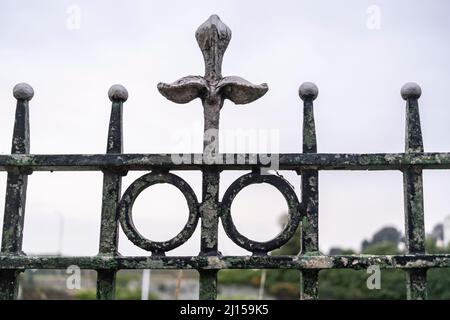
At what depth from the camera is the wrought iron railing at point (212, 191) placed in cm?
311

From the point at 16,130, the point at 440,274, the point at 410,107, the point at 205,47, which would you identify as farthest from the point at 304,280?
the point at 440,274

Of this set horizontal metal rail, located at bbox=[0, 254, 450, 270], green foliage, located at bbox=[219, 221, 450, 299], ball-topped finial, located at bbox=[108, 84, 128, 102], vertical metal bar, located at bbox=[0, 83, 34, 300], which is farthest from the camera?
green foliage, located at bbox=[219, 221, 450, 299]

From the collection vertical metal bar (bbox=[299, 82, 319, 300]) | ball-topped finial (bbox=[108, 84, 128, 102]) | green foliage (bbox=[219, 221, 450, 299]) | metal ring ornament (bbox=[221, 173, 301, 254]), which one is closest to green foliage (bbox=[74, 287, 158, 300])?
green foliage (bbox=[219, 221, 450, 299])

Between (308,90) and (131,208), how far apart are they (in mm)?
1236

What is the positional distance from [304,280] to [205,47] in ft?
4.85

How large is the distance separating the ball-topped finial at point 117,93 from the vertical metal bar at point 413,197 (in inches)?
64.9

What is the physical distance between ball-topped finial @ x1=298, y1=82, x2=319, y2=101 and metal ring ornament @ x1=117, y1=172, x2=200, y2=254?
861mm

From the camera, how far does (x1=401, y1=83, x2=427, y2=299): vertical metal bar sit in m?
3.12

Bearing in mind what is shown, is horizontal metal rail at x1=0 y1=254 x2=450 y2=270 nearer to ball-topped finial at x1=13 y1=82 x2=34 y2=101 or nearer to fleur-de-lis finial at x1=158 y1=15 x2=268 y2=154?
fleur-de-lis finial at x1=158 y1=15 x2=268 y2=154

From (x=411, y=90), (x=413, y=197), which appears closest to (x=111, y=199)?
(x=413, y=197)

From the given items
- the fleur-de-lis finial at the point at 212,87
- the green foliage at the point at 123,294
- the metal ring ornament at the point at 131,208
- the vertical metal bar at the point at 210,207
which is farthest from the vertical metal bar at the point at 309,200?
the green foliage at the point at 123,294

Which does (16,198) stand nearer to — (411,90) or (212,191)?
(212,191)

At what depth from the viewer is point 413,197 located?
3.21m

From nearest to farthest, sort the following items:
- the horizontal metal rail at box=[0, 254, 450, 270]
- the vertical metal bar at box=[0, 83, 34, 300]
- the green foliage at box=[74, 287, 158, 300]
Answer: the horizontal metal rail at box=[0, 254, 450, 270] < the vertical metal bar at box=[0, 83, 34, 300] < the green foliage at box=[74, 287, 158, 300]
